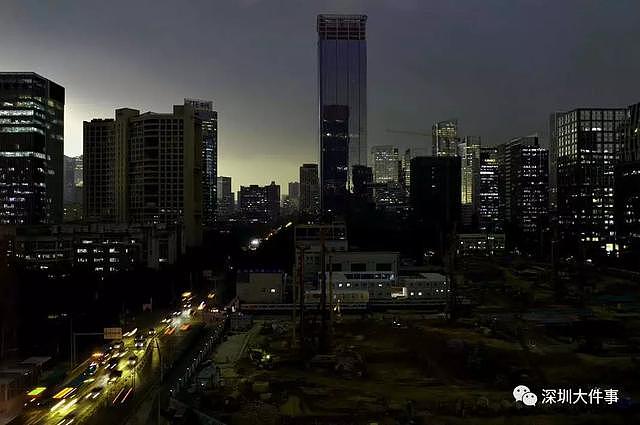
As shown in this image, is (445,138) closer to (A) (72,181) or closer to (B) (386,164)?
(B) (386,164)

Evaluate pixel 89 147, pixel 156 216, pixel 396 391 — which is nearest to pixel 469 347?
pixel 396 391

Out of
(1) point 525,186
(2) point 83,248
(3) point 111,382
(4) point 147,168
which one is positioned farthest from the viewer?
(1) point 525,186

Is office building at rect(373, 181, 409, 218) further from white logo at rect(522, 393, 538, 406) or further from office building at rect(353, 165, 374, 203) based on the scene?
white logo at rect(522, 393, 538, 406)

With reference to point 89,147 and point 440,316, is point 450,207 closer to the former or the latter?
point 89,147

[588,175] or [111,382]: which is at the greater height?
[588,175]

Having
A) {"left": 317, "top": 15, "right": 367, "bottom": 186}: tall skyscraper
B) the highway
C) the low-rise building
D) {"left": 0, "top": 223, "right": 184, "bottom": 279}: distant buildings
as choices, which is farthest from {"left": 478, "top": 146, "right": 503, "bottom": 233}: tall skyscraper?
the highway

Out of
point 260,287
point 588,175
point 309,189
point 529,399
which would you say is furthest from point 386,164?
point 529,399

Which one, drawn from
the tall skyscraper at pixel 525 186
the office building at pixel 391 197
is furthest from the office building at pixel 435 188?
the office building at pixel 391 197
